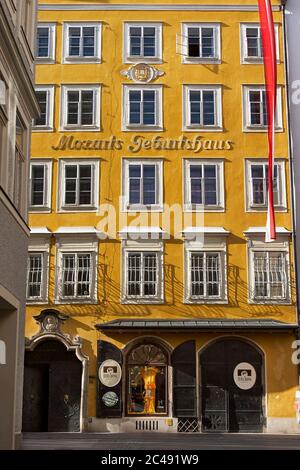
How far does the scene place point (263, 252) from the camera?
101 feet

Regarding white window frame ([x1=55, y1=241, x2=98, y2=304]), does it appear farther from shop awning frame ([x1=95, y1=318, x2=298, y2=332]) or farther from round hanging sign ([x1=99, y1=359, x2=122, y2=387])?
round hanging sign ([x1=99, y1=359, x2=122, y2=387])

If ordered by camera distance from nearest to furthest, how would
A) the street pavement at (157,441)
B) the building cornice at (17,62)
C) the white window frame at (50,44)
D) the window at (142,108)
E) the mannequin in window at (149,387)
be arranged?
the building cornice at (17,62) → the street pavement at (157,441) → the mannequin in window at (149,387) → the window at (142,108) → the white window frame at (50,44)

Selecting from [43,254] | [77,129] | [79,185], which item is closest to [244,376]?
[43,254]

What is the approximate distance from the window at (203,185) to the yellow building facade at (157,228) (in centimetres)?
6

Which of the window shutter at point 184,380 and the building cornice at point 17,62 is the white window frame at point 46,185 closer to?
the window shutter at point 184,380

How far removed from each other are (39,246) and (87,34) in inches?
364

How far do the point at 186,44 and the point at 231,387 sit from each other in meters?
14.1

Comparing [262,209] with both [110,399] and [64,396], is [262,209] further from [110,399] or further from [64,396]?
[64,396]

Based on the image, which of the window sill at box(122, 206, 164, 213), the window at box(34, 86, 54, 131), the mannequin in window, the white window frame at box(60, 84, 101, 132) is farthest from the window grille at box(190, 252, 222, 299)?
the window at box(34, 86, 54, 131)

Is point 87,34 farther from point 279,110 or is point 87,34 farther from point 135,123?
point 279,110

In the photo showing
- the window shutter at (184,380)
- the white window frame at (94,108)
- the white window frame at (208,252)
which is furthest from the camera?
the white window frame at (94,108)

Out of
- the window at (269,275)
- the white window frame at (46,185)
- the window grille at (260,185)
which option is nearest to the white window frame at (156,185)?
the white window frame at (46,185)

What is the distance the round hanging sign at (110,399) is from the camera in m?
29.3
